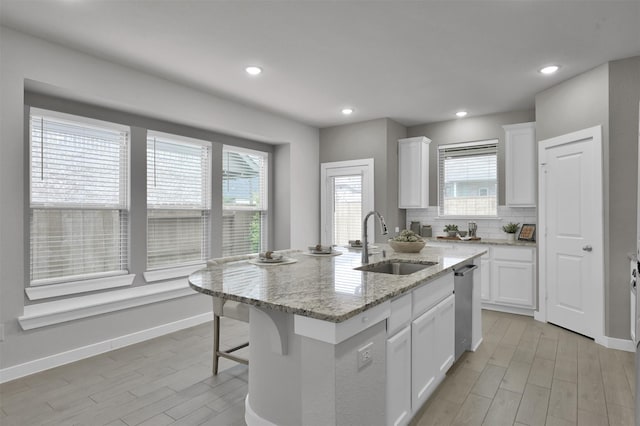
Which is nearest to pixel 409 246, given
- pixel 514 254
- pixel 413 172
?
pixel 514 254

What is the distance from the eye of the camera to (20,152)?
Result: 278cm

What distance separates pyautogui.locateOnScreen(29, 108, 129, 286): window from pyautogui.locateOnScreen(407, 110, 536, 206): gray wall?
14.3 feet

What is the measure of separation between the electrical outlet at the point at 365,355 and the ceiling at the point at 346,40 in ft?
7.28

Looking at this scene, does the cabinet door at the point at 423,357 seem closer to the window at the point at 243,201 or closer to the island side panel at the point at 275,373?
the island side panel at the point at 275,373

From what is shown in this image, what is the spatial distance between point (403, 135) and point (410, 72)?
2.28 metres

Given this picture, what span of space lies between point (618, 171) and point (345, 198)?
343 cm

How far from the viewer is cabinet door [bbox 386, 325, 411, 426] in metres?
1.83

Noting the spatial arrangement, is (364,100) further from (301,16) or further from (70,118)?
(70,118)

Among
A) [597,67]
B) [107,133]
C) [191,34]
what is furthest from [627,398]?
[107,133]

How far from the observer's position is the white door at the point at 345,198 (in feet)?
18.2

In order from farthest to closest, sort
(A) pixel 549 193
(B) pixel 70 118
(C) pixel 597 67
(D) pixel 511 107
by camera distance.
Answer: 1. (D) pixel 511 107
2. (A) pixel 549 193
3. (C) pixel 597 67
4. (B) pixel 70 118

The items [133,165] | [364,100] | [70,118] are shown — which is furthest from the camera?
[364,100]

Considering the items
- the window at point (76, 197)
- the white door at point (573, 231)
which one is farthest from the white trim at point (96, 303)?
the white door at point (573, 231)

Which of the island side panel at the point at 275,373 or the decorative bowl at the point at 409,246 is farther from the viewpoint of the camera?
the decorative bowl at the point at 409,246
